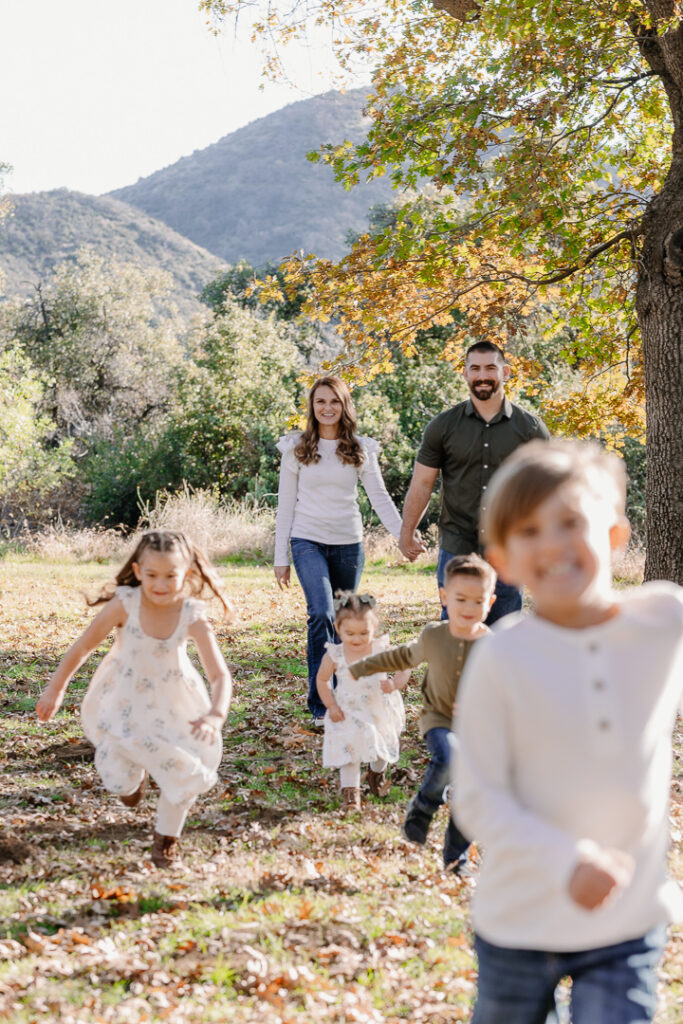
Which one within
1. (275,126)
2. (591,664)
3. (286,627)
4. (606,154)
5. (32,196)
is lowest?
(286,627)

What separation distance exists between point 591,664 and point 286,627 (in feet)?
36.4

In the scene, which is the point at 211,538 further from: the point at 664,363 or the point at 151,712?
the point at 151,712

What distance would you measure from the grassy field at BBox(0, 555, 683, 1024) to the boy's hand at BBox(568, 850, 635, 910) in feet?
5.85

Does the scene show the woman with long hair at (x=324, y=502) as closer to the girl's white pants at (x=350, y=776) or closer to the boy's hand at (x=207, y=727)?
the girl's white pants at (x=350, y=776)

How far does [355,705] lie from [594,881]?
12.6 ft

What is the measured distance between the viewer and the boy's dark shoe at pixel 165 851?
4.68 m

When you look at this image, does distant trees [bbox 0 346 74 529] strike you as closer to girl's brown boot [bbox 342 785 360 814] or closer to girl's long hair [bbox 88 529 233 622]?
girl's brown boot [bbox 342 785 360 814]

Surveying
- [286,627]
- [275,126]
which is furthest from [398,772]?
[275,126]

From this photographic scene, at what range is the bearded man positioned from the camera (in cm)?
621

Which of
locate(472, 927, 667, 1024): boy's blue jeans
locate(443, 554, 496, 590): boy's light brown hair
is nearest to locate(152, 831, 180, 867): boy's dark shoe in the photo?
locate(443, 554, 496, 590): boy's light brown hair

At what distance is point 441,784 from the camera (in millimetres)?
4594

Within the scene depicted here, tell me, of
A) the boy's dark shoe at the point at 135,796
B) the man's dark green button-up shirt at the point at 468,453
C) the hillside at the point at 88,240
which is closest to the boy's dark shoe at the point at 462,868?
the boy's dark shoe at the point at 135,796

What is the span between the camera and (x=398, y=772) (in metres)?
6.49

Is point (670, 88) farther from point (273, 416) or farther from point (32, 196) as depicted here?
point (32, 196)
